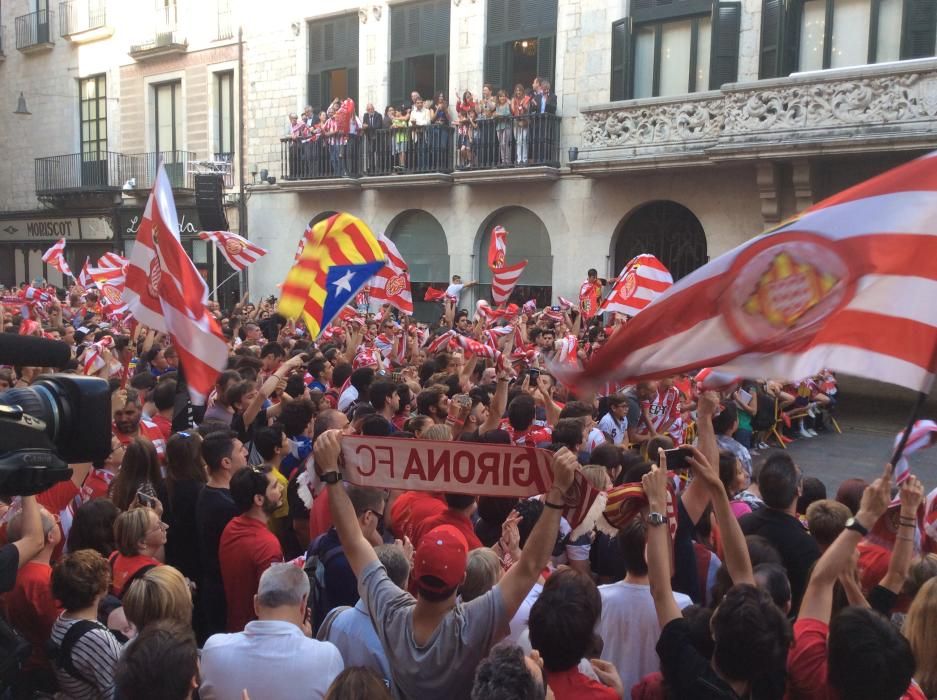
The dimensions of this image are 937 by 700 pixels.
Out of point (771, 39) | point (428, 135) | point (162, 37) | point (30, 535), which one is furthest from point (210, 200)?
point (30, 535)

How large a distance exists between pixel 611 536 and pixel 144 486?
93.5 inches

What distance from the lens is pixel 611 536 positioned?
161 inches

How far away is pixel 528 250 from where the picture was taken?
774 inches

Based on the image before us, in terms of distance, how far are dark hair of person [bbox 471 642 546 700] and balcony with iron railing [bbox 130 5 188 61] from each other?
85.3 ft

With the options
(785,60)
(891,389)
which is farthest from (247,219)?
(891,389)

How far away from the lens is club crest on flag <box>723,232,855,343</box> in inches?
125

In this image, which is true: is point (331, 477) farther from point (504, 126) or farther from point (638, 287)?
point (504, 126)

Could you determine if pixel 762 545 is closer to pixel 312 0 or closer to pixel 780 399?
pixel 780 399

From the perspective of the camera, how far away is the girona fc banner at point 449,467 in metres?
2.93

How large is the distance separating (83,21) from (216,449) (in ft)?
93.7

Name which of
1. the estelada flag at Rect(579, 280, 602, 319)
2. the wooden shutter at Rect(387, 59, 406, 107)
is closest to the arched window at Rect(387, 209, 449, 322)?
the wooden shutter at Rect(387, 59, 406, 107)

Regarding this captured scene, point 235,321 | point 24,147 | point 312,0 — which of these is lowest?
point 235,321

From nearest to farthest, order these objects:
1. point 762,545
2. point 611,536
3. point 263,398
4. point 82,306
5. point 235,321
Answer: point 762,545, point 611,536, point 263,398, point 235,321, point 82,306

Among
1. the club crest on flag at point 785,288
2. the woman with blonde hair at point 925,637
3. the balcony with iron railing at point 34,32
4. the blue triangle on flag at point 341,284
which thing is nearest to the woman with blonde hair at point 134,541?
the club crest on flag at point 785,288
